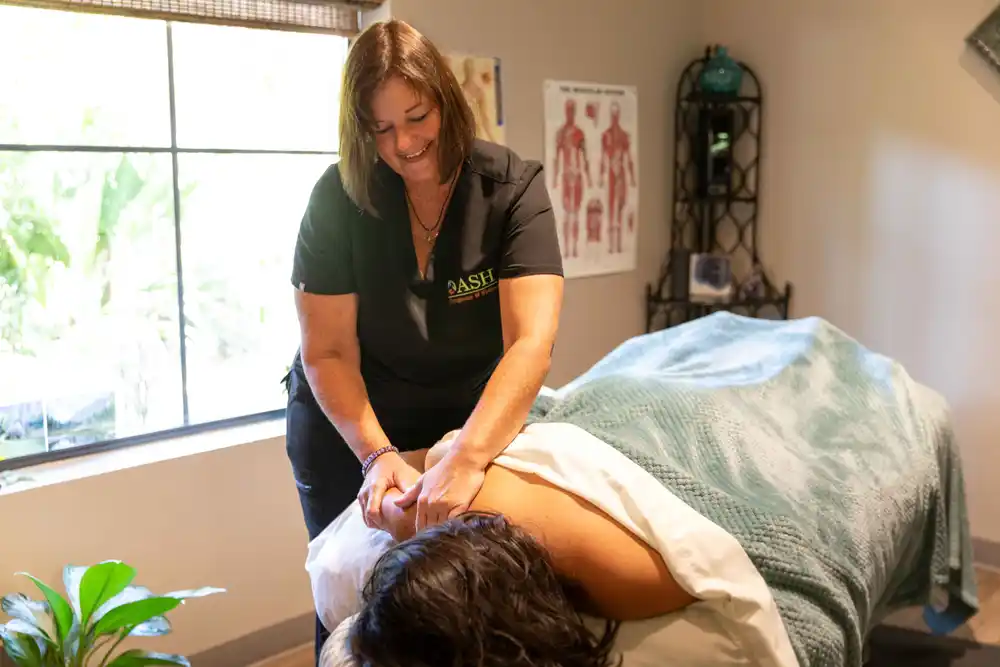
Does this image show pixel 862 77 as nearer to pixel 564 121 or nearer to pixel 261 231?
pixel 564 121

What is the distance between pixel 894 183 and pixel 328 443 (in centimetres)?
222

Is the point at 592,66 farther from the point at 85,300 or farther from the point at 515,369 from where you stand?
the point at 515,369

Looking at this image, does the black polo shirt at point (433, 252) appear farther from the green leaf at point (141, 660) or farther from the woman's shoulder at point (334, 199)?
the green leaf at point (141, 660)

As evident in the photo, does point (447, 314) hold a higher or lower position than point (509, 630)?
higher

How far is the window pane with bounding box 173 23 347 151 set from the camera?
2275 mm


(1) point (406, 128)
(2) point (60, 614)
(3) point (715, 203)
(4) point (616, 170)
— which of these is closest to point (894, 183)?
(3) point (715, 203)

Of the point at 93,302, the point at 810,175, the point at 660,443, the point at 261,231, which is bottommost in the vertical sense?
the point at 660,443

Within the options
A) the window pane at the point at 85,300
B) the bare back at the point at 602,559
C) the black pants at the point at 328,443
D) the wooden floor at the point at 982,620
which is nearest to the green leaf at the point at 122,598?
the black pants at the point at 328,443

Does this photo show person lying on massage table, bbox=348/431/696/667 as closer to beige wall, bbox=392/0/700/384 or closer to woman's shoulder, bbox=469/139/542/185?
woman's shoulder, bbox=469/139/542/185

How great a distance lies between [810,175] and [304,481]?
2.27m

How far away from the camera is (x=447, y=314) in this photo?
1.50 metres

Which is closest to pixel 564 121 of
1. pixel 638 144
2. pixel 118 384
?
pixel 638 144

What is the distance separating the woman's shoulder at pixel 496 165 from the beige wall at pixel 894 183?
1.93 metres

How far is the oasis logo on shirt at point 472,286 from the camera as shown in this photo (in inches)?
58.4
